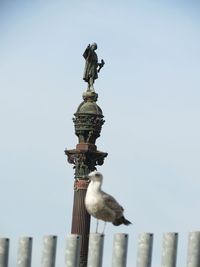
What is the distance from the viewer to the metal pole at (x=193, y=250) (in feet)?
106

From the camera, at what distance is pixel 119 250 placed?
3162cm

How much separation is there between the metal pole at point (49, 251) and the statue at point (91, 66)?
33.5 meters

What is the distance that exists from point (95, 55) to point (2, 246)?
34.1 metres

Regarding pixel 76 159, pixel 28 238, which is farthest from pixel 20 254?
pixel 76 159

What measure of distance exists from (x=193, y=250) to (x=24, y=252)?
3.17m

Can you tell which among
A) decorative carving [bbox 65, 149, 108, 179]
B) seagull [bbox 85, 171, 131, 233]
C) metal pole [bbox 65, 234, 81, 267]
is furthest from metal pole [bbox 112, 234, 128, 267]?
decorative carving [bbox 65, 149, 108, 179]

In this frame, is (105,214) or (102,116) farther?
(102,116)

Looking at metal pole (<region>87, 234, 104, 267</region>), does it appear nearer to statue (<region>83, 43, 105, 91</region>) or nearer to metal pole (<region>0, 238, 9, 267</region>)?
metal pole (<region>0, 238, 9, 267</region>)

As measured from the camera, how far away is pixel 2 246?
103 ft

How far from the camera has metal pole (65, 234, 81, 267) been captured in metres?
31.2

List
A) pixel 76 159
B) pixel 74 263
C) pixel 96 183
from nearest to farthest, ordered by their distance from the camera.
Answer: pixel 74 263, pixel 96 183, pixel 76 159

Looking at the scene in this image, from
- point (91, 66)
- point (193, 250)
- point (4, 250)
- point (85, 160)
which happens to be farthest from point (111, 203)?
point (91, 66)

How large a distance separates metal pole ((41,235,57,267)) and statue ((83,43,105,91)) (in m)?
33.5

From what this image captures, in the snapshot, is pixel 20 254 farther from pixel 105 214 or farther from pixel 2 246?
pixel 105 214
